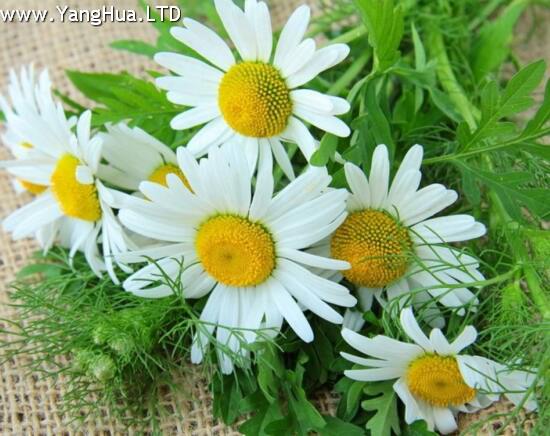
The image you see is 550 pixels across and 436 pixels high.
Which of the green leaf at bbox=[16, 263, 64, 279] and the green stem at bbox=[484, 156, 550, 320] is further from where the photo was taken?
the green leaf at bbox=[16, 263, 64, 279]

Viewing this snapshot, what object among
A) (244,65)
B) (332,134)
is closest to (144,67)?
(244,65)

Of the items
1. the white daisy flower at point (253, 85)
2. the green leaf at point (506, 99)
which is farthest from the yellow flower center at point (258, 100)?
the green leaf at point (506, 99)

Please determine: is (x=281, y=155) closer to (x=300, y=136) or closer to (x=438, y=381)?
(x=300, y=136)

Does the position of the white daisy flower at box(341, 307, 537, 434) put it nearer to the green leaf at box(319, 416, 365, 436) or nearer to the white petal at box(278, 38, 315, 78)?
the green leaf at box(319, 416, 365, 436)

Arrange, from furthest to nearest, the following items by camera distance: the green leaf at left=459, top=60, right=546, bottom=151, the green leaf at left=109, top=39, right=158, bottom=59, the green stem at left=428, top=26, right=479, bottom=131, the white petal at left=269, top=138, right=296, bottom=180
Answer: the green leaf at left=109, top=39, right=158, bottom=59
the green stem at left=428, top=26, right=479, bottom=131
the white petal at left=269, top=138, right=296, bottom=180
the green leaf at left=459, top=60, right=546, bottom=151

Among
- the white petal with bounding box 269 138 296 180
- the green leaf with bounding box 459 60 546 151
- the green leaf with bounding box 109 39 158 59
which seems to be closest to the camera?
the green leaf with bounding box 459 60 546 151

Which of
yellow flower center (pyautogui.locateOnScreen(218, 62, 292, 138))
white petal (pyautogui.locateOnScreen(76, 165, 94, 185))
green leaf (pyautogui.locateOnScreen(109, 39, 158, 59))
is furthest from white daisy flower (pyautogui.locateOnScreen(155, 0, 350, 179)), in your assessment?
green leaf (pyautogui.locateOnScreen(109, 39, 158, 59))

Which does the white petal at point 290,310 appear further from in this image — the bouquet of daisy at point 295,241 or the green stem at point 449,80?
the green stem at point 449,80

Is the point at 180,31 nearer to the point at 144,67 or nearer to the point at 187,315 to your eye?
the point at 187,315
